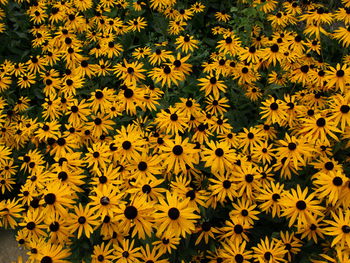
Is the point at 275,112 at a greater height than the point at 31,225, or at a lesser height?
greater

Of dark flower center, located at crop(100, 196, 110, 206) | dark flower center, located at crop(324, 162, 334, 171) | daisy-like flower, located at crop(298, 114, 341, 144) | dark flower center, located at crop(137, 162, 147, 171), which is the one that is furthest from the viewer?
daisy-like flower, located at crop(298, 114, 341, 144)

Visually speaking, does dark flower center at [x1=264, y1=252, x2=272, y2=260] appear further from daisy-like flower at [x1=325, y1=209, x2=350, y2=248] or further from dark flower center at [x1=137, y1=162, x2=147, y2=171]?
dark flower center at [x1=137, y1=162, x2=147, y2=171]

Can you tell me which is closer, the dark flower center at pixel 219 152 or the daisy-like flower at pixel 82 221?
the daisy-like flower at pixel 82 221

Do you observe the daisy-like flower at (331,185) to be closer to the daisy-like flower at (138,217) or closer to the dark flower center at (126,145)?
the daisy-like flower at (138,217)

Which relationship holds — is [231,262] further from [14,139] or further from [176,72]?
[14,139]

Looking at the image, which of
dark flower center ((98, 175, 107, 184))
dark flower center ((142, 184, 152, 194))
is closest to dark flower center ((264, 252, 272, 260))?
dark flower center ((142, 184, 152, 194))

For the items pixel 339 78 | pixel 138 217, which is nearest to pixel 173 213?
pixel 138 217

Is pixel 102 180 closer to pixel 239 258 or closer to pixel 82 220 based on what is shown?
pixel 82 220

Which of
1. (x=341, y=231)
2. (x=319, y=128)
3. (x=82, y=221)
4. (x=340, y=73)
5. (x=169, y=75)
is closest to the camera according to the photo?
(x=341, y=231)

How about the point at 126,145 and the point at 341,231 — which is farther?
the point at 126,145

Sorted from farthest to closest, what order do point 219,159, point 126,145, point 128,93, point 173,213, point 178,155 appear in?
point 128,93, point 126,145, point 219,159, point 178,155, point 173,213

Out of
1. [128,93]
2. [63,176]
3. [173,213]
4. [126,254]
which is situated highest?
[128,93]

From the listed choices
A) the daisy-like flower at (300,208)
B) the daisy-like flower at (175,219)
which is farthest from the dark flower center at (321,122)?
the daisy-like flower at (175,219)

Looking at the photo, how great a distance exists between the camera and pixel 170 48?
5.79m
